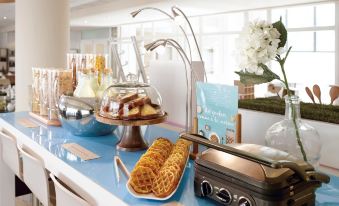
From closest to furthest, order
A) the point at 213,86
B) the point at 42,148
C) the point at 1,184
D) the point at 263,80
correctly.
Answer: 1. the point at 263,80
2. the point at 213,86
3. the point at 42,148
4. the point at 1,184

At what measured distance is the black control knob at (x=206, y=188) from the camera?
876mm

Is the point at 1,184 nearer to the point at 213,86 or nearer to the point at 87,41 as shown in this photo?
the point at 213,86

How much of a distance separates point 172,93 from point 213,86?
56 centimetres

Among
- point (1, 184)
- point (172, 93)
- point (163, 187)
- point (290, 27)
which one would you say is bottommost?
point (1, 184)

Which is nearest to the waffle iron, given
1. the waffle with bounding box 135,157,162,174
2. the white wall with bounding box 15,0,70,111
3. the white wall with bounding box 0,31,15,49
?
the waffle with bounding box 135,157,162,174

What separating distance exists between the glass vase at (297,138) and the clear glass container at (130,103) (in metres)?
0.51

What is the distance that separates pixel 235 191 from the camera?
79 cm

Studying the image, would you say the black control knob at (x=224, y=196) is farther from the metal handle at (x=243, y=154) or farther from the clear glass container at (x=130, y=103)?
the clear glass container at (x=130, y=103)

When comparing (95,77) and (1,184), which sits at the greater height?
(95,77)

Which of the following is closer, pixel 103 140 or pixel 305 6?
pixel 103 140

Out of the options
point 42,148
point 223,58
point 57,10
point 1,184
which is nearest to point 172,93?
point 42,148

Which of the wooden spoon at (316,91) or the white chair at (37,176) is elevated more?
the wooden spoon at (316,91)

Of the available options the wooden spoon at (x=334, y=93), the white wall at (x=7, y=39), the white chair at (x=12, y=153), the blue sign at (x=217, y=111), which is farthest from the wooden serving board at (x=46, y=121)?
the white wall at (x=7, y=39)

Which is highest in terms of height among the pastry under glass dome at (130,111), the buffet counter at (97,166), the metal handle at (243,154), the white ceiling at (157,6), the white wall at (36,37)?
the white ceiling at (157,6)
